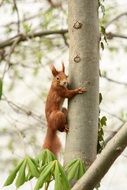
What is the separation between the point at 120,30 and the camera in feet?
14.0

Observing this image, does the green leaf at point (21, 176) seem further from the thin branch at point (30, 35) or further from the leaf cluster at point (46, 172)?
the thin branch at point (30, 35)

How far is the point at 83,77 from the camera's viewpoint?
1341mm

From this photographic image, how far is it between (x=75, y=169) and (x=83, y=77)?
26 centimetres

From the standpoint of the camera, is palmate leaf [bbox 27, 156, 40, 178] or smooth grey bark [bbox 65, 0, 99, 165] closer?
palmate leaf [bbox 27, 156, 40, 178]

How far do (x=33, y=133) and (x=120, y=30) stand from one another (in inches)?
42.4

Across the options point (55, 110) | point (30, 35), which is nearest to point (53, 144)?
point (55, 110)

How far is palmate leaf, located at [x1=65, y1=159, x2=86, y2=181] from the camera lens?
119cm

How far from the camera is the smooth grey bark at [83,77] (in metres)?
1.29

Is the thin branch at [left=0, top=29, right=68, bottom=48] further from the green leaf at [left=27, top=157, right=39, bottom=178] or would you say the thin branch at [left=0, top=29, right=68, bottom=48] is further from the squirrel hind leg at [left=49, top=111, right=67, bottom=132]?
the green leaf at [left=27, top=157, right=39, bottom=178]

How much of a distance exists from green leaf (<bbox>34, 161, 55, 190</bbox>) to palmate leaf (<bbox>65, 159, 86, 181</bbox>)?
0.05m

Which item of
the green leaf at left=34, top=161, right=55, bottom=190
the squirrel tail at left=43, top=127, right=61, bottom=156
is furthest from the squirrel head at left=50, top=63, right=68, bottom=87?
the green leaf at left=34, top=161, right=55, bottom=190

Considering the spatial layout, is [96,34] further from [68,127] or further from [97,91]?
[68,127]

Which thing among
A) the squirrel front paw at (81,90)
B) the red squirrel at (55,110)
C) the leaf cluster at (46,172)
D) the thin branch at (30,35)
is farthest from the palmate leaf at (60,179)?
the thin branch at (30,35)

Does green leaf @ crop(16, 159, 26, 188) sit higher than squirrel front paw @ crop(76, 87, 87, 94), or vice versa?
squirrel front paw @ crop(76, 87, 87, 94)
